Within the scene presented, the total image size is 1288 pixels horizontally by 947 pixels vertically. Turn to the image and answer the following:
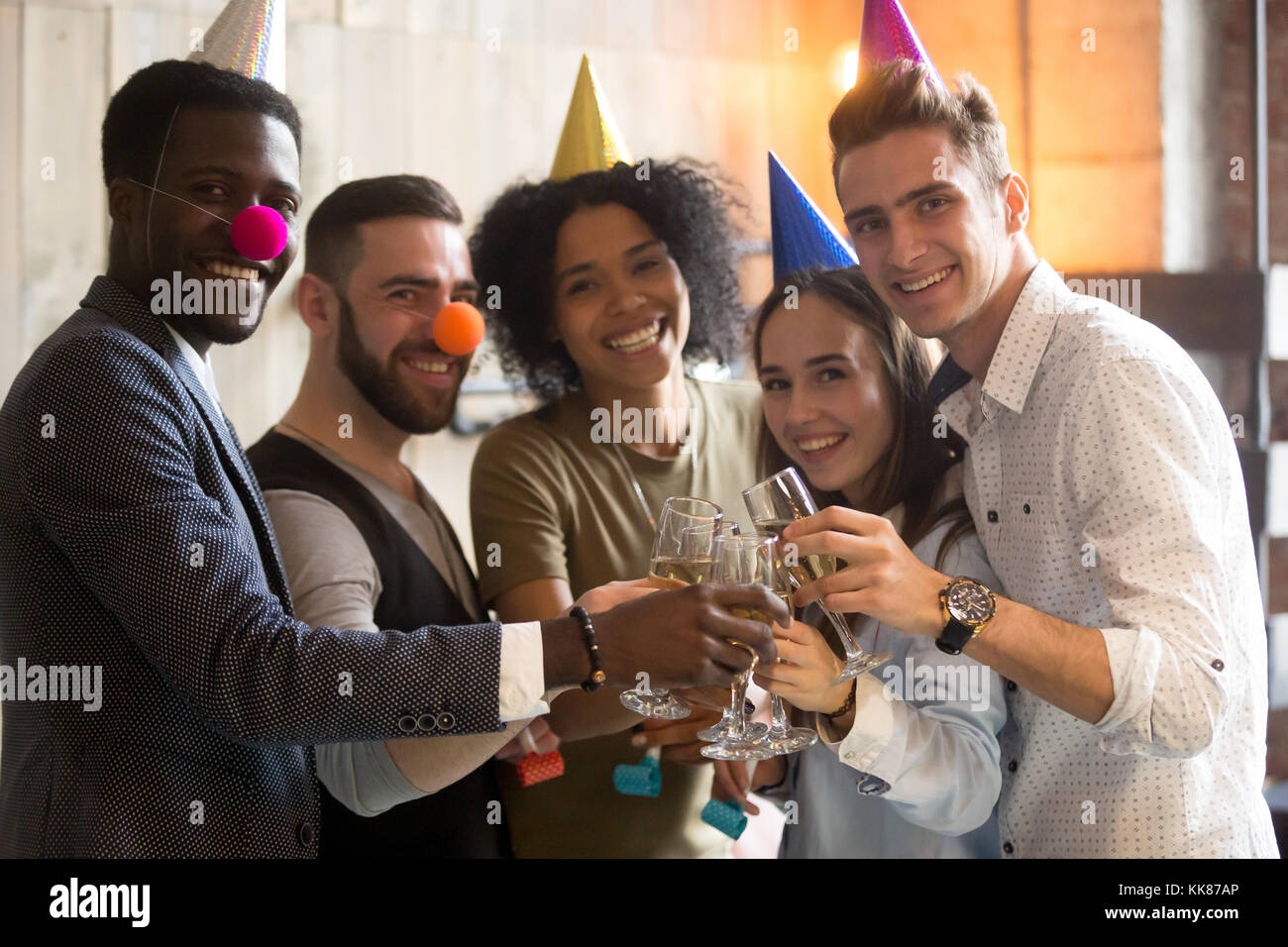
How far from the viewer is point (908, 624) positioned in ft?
4.46

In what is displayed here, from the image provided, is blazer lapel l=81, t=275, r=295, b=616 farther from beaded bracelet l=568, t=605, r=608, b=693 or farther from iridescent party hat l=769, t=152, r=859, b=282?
iridescent party hat l=769, t=152, r=859, b=282

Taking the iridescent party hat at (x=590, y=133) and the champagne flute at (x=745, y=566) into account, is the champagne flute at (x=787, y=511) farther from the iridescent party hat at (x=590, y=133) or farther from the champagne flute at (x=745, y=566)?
the iridescent party hat at (x=590, y=133)

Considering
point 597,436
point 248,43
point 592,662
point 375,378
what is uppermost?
point 248,43

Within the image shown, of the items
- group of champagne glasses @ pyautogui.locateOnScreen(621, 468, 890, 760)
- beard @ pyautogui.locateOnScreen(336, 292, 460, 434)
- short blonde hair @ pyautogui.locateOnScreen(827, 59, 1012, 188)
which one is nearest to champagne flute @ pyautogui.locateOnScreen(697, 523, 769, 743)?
group of champagne glasses @ pyautogui.locateOnScreen(621, 468, 890, 760)

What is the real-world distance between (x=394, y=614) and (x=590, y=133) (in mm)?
872

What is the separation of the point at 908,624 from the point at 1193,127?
1.65 m

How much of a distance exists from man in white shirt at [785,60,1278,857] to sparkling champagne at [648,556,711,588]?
118 mm

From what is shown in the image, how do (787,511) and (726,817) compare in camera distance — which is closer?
(787,511)

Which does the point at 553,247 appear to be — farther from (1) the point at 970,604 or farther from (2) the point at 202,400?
(1) the point at 970,604

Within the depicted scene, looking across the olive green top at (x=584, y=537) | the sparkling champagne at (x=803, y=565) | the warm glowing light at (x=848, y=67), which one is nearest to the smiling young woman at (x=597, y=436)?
the olive green top at (x=584, y=537)

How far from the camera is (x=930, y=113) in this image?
1613 millimetres

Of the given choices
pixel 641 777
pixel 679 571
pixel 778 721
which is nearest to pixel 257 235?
pixel 679 571

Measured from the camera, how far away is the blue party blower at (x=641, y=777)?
192cm
